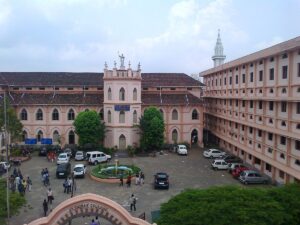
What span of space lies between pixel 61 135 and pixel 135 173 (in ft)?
56.3

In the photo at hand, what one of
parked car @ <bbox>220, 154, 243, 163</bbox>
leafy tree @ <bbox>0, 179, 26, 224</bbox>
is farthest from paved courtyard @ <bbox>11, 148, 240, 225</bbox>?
leafy tree @ <bbox>0, 179, 26, 224</bbox>

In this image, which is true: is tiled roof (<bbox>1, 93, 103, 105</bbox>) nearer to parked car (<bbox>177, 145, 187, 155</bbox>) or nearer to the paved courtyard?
the paved courtyard

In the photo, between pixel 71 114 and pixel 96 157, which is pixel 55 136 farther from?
pixel 96 157

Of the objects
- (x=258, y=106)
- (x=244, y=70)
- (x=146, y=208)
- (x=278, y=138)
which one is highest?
(x=244, y=70)

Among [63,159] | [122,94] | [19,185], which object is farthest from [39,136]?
[19,185]

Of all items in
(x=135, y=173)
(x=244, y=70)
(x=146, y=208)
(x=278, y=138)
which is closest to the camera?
(x=146, y=208)

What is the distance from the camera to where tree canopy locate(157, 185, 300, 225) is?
16.1m

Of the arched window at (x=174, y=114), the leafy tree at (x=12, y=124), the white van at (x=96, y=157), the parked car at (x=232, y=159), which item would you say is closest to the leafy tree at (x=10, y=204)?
the white van at (x=96, y=157)

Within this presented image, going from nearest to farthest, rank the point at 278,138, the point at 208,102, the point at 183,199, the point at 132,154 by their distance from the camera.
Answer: the point at 183,199 < the point at 278,138 < the point at 132,154 < the point at 208,102

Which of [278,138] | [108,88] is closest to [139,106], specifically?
[108,88]

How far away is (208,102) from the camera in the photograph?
5272 centimetres

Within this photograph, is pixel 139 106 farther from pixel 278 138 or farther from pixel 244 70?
pixel 278 138

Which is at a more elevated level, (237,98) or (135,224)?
(237,98)

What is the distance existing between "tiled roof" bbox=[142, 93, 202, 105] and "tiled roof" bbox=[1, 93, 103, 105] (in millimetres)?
6006
